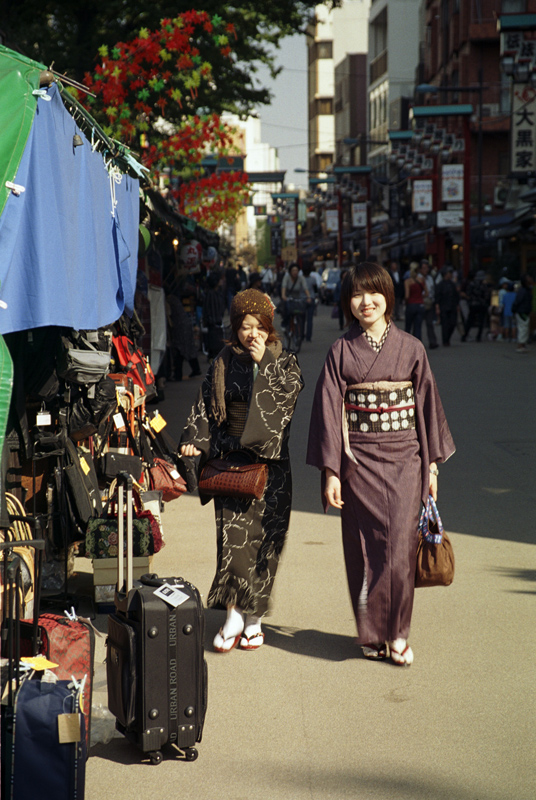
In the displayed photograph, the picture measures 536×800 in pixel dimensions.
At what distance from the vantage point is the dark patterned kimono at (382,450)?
4559mm

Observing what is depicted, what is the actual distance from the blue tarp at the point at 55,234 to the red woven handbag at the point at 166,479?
2.11 metres

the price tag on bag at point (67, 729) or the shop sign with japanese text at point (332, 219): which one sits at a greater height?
the shop sign with japanese text at point (332, 219)

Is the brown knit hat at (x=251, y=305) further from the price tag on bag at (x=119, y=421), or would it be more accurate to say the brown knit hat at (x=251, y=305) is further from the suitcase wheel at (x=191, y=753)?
the price tag on bag at (x=119, y=421)

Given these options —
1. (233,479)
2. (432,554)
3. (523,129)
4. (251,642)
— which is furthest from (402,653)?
(523,129)

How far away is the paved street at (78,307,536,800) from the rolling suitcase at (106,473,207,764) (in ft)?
0.45

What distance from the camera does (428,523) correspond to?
4.67 m

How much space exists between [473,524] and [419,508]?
2.88 metres

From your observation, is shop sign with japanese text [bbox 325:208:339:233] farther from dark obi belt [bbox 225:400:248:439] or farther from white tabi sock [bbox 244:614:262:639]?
white tabi sock [bbox 244:614:262:639]

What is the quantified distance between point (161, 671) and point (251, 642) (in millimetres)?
1398

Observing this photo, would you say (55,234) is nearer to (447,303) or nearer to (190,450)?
(190,450)

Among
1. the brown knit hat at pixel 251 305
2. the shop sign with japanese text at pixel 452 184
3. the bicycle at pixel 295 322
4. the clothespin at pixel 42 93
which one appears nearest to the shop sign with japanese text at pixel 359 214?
the shop sign with japanese text at pixel 452 184

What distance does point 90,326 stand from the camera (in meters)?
4.80

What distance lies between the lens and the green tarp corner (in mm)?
3566

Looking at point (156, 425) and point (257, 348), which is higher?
point (257, 348)
